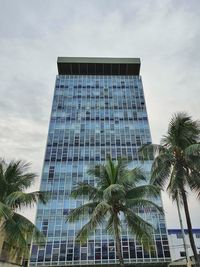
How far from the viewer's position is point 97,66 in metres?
72.0

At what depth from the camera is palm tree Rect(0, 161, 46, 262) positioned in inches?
557

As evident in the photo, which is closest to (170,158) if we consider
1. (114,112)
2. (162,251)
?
(162,251)

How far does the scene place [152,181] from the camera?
57.9 ft

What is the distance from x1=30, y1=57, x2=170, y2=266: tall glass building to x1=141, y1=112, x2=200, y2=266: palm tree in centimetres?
2624

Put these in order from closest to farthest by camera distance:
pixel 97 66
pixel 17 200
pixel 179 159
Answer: pixel 17 200 < pixel 179 159 < pixel 97 66

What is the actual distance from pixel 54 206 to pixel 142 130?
26.1 meters

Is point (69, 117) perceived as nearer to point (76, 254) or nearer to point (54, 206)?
point (54, 206)

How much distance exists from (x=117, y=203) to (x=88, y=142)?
37.8 metres

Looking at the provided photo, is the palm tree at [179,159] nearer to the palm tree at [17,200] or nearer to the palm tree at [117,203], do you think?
the palm tree at [117,203]

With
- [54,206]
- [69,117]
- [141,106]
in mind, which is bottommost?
[54,206]

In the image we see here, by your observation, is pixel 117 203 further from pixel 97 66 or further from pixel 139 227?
pixel 97 66

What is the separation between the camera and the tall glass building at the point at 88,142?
39750mm

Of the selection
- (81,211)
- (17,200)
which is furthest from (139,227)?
(17,200)

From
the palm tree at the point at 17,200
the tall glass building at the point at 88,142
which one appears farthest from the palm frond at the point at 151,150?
the tall glass building at the point at 88,142
